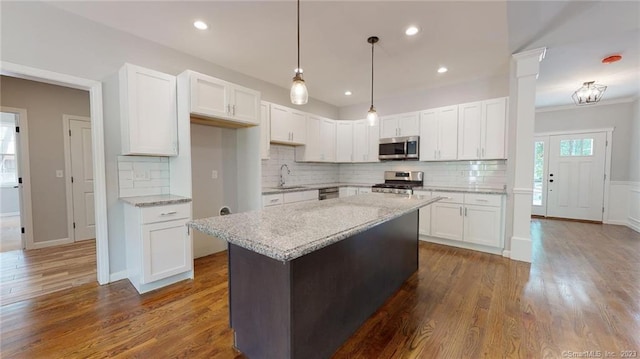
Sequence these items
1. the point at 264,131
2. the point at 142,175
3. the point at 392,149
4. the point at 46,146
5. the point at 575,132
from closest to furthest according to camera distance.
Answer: the point at 142,175
the point at 264,131
the point at 46,146
the point at 392,149
the point at 575,132

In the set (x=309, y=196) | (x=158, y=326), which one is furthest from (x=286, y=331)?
(x=309, y=196)

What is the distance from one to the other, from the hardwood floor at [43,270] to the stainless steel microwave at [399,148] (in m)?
4.49

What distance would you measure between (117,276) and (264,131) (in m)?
2.44

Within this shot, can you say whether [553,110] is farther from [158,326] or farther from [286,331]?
[158,326]

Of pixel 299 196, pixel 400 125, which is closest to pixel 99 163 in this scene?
pixel 299 196

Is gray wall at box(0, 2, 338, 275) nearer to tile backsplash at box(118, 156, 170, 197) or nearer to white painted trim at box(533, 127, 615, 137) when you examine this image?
tile backsplash at box(118, 156, 170, 197)

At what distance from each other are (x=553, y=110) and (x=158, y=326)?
26.8 feet

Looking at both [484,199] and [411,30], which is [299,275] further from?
[484,199]

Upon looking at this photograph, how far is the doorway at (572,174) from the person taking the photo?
5492mm

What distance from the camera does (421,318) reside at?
211cm

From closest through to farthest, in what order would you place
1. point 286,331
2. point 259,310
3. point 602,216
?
point 286,331 → point 259,310 → point 602,216

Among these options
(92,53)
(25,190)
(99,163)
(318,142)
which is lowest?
(25,190)

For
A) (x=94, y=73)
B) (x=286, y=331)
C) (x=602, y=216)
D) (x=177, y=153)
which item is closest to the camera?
(x=286, y=331)

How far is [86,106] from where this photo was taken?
14.2 feet
